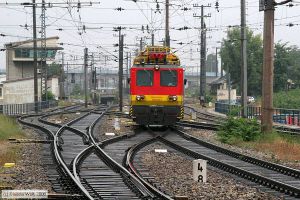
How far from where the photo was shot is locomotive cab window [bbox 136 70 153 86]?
84.2 ft

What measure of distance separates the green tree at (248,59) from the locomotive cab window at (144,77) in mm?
53896

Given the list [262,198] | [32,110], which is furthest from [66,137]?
[32,110]

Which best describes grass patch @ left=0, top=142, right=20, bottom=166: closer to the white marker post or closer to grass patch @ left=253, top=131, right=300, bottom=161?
the white marker post

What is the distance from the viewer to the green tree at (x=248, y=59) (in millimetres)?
78500

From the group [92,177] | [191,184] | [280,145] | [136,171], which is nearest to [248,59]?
[280,145]

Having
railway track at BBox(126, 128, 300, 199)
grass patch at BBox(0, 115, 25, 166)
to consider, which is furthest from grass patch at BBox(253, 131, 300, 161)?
grass patch at BBox(0, 115, 25, 166)

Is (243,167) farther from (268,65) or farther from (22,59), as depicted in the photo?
(22,59)

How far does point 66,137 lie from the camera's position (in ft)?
75.9

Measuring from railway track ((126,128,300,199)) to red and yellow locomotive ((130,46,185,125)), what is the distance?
13.7ft

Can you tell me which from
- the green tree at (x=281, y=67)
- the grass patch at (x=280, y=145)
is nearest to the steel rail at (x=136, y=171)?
the grass patch at (x=280, y=145)

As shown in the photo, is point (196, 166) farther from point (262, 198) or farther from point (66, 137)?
point (66, 137)

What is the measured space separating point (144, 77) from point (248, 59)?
56621 millimetres

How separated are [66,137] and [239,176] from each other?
11.7 m

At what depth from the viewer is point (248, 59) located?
80.3m
